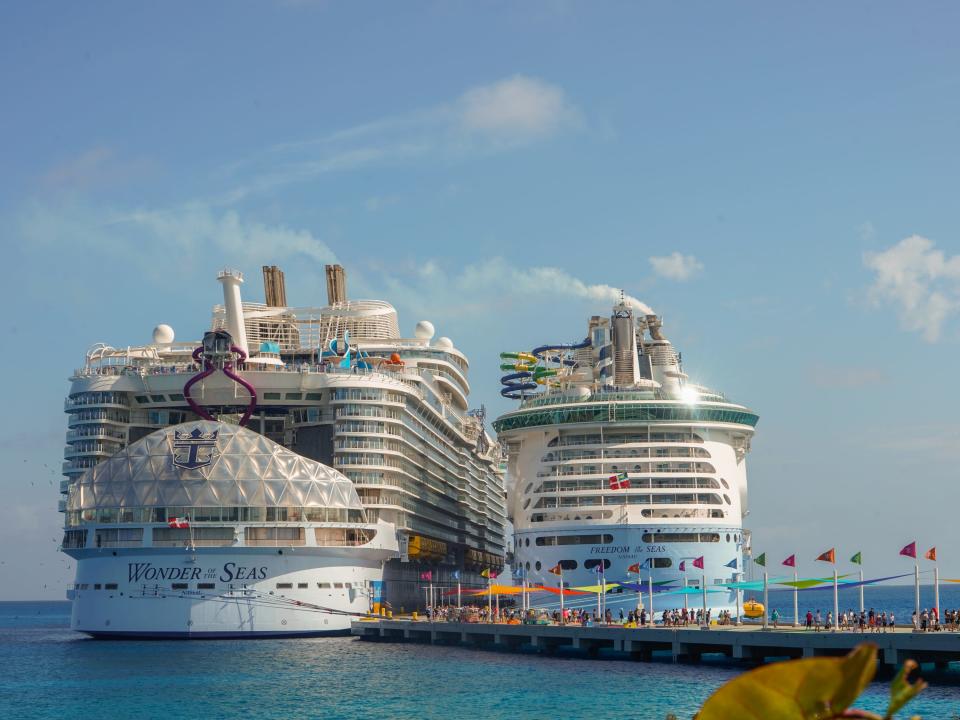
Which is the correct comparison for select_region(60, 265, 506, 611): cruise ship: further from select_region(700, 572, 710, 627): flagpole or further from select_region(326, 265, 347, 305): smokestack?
select_region(700, 572, 710, 627): flagpole

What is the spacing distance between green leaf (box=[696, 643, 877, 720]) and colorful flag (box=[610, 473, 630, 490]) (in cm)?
7087

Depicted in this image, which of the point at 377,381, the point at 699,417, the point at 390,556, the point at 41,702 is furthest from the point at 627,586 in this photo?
the point at 41,702

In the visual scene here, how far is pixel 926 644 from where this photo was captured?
171ft

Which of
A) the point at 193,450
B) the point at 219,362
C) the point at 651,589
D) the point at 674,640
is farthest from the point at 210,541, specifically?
the point at 674,640

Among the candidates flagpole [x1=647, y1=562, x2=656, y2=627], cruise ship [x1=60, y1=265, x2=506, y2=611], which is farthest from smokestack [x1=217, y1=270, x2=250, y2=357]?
flagpole [x1=647, y1=562, x2=656, y2=627]

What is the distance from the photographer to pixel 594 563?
75.6 meters

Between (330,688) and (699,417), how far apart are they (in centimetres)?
3590

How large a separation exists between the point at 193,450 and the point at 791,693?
74.5 metres

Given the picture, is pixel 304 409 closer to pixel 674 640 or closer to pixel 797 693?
pixel 674 640

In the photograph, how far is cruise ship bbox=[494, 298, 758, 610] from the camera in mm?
75188

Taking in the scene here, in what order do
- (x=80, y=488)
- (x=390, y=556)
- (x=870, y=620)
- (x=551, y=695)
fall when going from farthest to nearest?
(x=390, y=556) < (x=80, y=488) < (x=870, y=620) < (x=551, y=695)

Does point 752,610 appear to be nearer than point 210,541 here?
No

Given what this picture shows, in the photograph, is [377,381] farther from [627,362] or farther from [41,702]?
[41,702]

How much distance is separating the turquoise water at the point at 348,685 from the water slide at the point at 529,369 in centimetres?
3258
